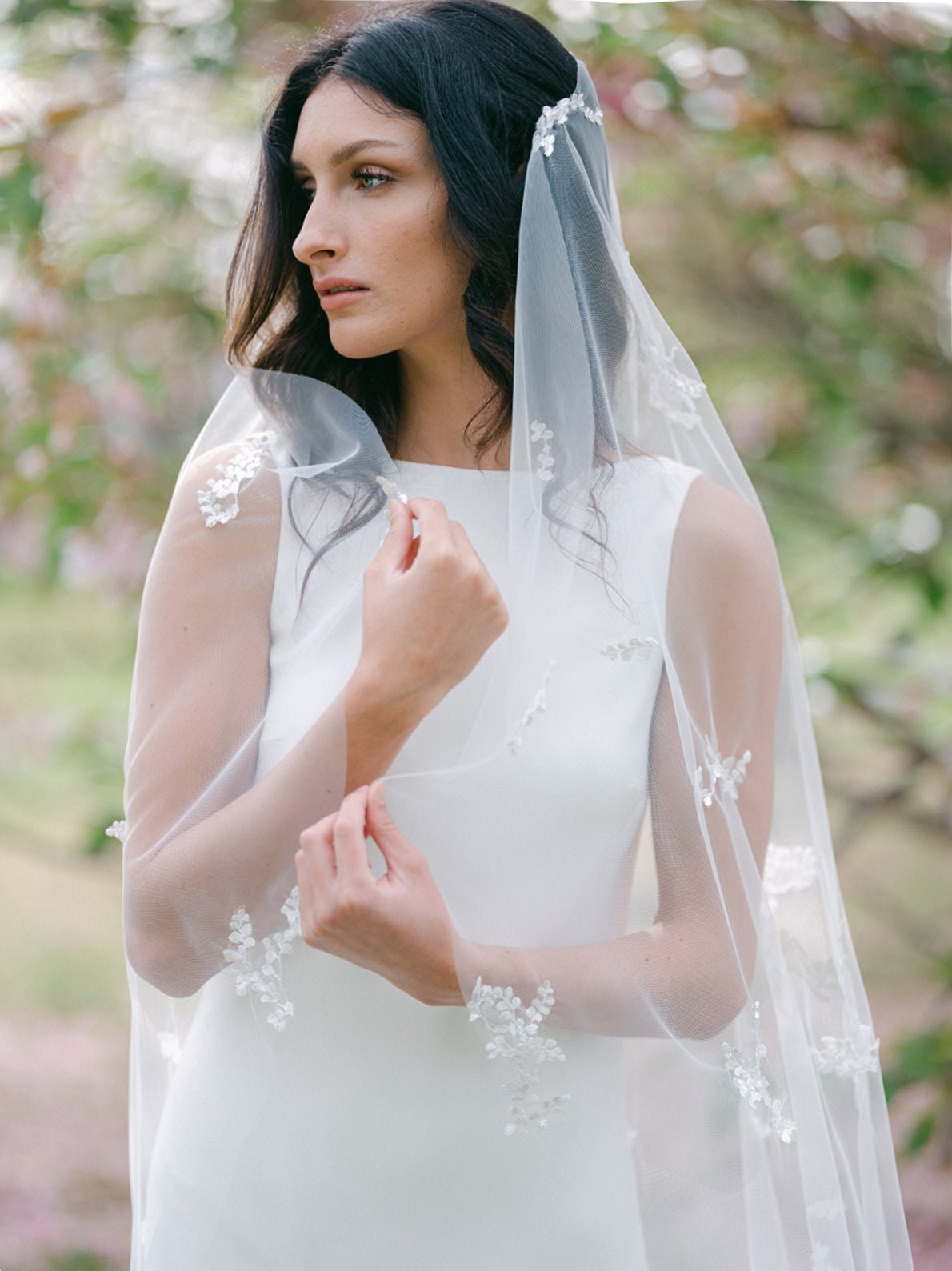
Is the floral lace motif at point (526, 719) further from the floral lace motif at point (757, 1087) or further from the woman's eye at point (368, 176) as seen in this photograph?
the woman's eye at point (368, 176)

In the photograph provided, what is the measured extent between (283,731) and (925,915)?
3.34 meters

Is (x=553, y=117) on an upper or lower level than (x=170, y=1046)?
upper


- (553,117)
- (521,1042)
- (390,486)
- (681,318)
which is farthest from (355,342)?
(681,318)

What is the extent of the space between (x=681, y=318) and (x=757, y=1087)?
233 cm

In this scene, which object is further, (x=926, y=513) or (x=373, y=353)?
(x=926, y=513)

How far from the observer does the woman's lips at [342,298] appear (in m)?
1.41

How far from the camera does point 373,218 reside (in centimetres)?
139

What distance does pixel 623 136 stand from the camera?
2.80 metres

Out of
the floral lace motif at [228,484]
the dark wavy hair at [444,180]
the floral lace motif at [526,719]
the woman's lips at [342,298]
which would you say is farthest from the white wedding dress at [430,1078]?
the woman's lips at [342,298]

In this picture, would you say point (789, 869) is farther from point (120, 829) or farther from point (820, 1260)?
point (120, 829)

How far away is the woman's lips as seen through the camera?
4.63 ft

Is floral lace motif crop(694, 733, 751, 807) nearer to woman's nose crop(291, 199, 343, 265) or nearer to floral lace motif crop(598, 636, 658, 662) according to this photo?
floral lace motif crop(598, 636, 658, 662)

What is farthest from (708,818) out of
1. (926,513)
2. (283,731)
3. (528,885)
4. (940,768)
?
(940,768)

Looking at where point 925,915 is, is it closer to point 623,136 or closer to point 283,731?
point 623,136
